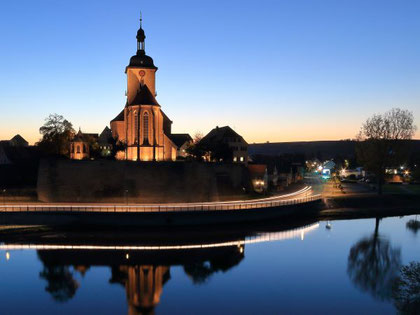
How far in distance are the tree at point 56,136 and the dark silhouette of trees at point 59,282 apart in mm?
28506

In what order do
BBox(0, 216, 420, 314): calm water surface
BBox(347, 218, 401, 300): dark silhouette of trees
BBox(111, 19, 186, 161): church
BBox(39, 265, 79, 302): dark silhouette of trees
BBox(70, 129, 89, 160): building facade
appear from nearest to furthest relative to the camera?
BBox(0, 216, 420, 314): calm water surface, BBox(39, 265, 79, 302): dark silhouette of trees, BBox(347, 218, 401, 300): dark silhouette of trees, BBox(70, 129, 89, 160): building facade, BBox(111, 19, 186, 161): church

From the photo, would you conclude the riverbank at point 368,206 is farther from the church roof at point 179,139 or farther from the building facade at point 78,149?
the building facade at point 78,149

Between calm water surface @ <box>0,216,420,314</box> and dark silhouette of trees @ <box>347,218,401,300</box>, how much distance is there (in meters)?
0.06

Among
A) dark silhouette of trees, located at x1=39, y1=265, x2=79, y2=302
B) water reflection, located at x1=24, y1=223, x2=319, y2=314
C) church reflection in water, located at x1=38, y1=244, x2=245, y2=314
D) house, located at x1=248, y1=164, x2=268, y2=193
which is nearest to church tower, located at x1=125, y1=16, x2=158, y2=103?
house, located at x1=248, y1=164, x2=268, y2=193

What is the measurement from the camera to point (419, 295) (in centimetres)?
1475

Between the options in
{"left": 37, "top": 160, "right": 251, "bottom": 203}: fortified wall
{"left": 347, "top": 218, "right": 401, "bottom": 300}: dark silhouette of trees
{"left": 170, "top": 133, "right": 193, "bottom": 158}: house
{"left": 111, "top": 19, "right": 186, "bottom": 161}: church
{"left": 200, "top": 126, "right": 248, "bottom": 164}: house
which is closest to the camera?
{"left": 347, "top": 218, "right": 401, "bottom": 300}: dark silhouette of trees

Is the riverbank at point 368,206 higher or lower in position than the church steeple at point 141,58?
lower

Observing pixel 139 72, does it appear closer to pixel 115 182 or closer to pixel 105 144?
pixel 105 144

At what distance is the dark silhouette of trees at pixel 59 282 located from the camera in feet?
68.7

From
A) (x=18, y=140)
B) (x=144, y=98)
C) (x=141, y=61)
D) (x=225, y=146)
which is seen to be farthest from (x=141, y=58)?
(x=18, y=140)

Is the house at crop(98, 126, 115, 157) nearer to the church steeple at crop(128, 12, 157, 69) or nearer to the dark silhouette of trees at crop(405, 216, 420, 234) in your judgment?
the church steeple at crop(128, 12, 157, 69)

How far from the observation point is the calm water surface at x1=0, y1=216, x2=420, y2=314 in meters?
19.3

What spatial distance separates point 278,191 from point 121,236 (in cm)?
2741

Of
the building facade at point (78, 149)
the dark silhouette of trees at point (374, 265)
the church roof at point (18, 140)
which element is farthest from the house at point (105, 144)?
the church roof at point (18, 140)
